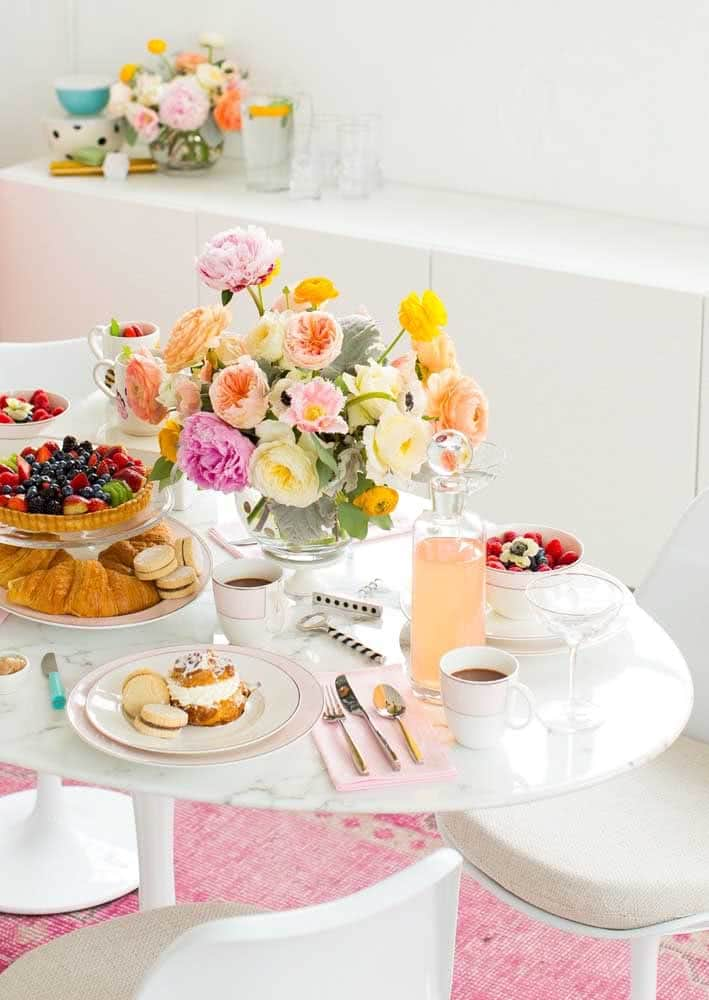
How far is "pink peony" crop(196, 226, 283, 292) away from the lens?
1.77 meters

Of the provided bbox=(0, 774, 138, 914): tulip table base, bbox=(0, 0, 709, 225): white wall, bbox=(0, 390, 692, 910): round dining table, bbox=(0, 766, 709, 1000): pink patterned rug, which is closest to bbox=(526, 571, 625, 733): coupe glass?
bbox=(0, 390, 692, 910): round dining table

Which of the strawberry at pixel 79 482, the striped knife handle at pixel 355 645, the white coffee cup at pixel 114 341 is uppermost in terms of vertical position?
the white coffee cup at pixel 114 341

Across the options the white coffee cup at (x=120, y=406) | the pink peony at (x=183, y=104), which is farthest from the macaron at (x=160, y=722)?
the pink peony at (x=183, y=104)

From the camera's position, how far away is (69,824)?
2.59 meters

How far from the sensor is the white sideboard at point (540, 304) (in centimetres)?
303

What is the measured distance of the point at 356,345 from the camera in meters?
1.80

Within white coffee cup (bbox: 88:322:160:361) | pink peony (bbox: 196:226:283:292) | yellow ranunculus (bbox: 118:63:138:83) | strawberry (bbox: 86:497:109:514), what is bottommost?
strawberry (bbox: 86:497:109:514)

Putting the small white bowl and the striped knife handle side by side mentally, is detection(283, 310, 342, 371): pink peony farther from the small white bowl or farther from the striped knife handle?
the small white bowl

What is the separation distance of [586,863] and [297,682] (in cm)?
42

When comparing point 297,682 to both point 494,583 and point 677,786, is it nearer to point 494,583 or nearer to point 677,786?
point 494,583

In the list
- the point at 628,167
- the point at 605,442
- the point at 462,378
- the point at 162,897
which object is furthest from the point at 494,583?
the point at 628,167

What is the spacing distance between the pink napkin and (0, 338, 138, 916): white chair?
0.85 meters

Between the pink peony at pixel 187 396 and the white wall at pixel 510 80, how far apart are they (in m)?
1.94

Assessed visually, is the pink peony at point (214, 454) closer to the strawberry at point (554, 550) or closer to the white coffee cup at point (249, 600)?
the white coffee cup at point (249, 600)
